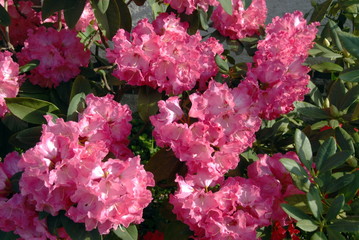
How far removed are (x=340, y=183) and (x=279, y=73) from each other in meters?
0.36

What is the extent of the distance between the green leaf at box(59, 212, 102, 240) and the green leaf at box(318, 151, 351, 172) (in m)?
0.59

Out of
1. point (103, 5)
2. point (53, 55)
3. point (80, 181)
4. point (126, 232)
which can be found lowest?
point (126, 232)

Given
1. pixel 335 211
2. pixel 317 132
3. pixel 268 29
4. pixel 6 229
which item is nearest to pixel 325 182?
pixel 335 211

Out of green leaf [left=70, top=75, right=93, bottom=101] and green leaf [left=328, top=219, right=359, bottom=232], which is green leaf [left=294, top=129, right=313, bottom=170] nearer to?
green leaf [left=328, top=219, right=359, bottom=232]

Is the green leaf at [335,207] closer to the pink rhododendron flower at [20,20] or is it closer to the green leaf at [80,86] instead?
the green leaf at [80,86]

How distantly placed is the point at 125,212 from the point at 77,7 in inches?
32.1

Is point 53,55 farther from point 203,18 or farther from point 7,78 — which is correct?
point 203,18

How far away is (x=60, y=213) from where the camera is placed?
4.46 feet

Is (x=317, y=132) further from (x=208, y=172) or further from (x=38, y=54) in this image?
(x=38, y=54)

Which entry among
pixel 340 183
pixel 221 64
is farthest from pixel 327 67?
pixel 340 183

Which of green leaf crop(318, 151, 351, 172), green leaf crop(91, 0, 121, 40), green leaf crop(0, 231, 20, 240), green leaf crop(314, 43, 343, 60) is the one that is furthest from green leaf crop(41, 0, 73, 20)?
green leaf crop(318, 151, 351, 172)

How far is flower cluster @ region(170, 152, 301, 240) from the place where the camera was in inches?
56.1

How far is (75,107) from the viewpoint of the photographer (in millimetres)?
1523

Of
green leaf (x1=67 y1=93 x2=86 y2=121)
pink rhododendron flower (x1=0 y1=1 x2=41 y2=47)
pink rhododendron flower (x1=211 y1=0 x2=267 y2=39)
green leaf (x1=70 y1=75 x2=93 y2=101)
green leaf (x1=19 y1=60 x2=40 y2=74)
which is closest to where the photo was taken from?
green leaf (x1=67 y1=93 x2=86 y2=121)
